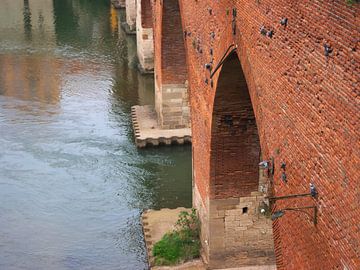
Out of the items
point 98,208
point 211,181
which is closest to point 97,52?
point 98,208

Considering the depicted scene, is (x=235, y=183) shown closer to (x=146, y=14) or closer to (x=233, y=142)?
(x=233, y=142)

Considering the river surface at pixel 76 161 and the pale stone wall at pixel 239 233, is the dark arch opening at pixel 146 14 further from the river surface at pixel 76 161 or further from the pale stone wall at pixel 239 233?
the pale stone wall at pixel 239 233

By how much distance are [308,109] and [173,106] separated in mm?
14738

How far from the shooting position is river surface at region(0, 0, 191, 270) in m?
16.3

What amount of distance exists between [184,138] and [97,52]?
13147 millimetres

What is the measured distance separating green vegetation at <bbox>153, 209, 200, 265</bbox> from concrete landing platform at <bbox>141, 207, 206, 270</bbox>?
0.15 meters

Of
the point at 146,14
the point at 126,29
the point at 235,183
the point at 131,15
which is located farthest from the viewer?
the point at 126,29

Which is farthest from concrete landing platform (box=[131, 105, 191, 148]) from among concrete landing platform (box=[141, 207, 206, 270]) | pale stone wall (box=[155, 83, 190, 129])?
concrete landing platform (box=[141, 207, 206, 270])

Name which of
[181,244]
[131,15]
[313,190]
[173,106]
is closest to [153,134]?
[173,106]

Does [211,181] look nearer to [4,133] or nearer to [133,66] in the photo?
[4,133]

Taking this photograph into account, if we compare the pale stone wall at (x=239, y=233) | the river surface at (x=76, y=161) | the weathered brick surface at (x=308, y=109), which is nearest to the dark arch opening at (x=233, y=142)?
the pale stone wall at (x=239, y=233)

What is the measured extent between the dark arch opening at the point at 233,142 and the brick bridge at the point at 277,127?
0.07 feet

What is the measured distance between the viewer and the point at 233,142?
1295 cm

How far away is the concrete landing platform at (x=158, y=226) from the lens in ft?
47.2
